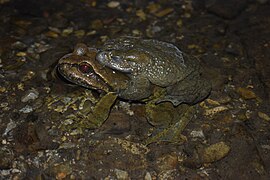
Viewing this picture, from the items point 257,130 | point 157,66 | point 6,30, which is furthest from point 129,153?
point 6,30

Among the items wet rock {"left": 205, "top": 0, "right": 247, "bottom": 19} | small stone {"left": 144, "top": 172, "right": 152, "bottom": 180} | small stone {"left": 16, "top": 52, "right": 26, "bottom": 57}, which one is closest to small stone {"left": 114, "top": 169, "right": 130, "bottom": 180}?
small stone {"left": 144, "top": 172, "right": 152, "bottom": 180}

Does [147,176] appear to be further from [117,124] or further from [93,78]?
[93,78]

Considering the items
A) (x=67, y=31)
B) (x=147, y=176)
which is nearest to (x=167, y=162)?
(x=147, y=176)

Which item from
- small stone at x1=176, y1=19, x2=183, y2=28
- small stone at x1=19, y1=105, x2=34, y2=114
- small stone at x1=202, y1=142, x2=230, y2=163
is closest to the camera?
small stone at x1=202, y1=142, x2=230, y2=163

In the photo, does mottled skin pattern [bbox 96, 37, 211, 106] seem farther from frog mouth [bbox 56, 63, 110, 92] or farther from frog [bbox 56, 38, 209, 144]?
frog mouth [bbox 56, 63, 110, 92]

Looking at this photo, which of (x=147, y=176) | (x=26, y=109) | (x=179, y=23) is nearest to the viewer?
(x=147, y=176)

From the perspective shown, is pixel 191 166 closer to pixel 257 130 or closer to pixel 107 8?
pixel 257 130
